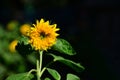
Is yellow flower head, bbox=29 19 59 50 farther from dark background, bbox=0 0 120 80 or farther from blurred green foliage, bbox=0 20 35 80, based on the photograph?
dark background, bbox=0 0 120 80

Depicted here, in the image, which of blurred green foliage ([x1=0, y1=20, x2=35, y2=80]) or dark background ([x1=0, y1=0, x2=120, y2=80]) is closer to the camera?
blurred green foliage ([x1=0, y1=20, x2=35, y2=80])

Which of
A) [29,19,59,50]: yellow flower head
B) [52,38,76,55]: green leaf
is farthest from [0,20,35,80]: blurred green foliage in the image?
[29,19,59,50]: yellow flower head

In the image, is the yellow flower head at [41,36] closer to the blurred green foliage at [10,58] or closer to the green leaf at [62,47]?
the green leaf at [62,47]

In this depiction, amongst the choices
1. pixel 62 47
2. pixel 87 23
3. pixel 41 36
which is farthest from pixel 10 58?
pixel 87 23

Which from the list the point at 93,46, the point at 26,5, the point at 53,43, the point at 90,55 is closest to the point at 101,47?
the point at 93,46

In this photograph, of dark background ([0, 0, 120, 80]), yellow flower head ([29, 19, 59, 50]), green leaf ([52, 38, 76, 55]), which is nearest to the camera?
yellow flower head ([29, 19, 59, 50])

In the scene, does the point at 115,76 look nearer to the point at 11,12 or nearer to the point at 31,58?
the point at 31,58

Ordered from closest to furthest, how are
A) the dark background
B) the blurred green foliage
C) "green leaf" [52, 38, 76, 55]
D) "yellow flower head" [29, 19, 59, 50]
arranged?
"yellow flower head" [29, 19, 59, 50]
"green leaf" [52, 38, 76, 55]
the blurred green foliage
the dark background
